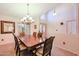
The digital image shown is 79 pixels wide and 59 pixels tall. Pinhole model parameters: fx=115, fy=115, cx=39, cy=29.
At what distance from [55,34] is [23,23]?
0.52 metres

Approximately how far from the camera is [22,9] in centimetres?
174

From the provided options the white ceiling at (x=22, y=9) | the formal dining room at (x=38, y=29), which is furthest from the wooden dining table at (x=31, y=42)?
the white ceiling at (x=22, y=9)

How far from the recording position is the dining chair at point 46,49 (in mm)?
1777

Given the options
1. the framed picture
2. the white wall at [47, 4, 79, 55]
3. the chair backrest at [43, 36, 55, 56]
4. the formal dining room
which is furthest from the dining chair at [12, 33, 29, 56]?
the white wall at [47, 4, 79, 55]

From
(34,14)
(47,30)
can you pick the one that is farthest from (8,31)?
(47,30)

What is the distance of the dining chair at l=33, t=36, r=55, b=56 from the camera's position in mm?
1777

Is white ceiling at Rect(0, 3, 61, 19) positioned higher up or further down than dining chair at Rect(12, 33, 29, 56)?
higher up

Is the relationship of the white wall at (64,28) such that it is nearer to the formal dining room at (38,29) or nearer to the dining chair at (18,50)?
the formal dining room at (38,29)

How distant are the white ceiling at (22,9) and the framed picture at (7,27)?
13cm

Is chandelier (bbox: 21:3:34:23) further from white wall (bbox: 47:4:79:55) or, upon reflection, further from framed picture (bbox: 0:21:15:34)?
white wall (bbox: 47:4:79:55)

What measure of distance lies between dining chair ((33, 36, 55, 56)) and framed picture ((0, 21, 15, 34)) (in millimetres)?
494

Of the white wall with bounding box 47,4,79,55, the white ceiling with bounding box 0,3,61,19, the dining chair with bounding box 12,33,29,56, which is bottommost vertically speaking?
the dining chair with bounding box 12,33,29,56

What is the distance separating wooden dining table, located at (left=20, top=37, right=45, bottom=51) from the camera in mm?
1718

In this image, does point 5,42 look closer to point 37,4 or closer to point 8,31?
point 8,31
